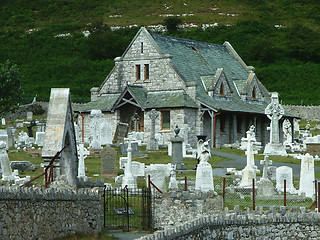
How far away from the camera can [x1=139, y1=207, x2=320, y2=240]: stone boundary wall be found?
24.7 m

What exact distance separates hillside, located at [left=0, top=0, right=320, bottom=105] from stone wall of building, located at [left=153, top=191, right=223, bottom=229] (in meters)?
53.8

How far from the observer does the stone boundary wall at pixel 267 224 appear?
24.7m

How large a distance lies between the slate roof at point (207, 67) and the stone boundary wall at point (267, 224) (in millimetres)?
28809

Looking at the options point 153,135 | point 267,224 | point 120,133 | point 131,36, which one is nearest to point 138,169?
point 267,224

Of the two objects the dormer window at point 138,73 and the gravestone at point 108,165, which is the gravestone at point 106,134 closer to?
the dormer window at point 138,73

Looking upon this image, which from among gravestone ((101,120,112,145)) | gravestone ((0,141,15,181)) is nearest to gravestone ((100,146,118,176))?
gravestone ((0,141,15,181))

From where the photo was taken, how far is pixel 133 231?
1008 inches

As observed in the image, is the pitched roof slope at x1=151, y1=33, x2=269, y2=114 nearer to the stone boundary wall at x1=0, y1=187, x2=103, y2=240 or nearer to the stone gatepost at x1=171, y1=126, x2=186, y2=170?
the stone gatepost at x1=171, y1=126, x2=186, y2=170

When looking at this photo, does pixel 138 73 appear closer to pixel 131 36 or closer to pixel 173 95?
pixel 173 95

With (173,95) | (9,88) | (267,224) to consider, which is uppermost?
(9,88)

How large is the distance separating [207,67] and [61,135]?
38730 mm

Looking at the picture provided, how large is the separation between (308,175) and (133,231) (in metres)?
8.06

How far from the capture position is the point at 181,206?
1078 inches

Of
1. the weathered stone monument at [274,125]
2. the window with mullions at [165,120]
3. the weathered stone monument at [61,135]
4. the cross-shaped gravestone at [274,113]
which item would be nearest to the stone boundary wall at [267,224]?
the weathered stone monument at [61,135]
